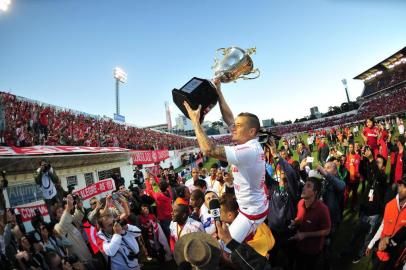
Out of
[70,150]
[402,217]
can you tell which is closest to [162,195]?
[402,217]

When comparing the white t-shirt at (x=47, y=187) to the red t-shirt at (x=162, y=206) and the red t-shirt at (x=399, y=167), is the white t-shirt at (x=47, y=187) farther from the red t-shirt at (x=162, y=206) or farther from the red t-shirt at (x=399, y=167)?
the red t-shirt at (x=399, y=167)

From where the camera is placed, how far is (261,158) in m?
2.75

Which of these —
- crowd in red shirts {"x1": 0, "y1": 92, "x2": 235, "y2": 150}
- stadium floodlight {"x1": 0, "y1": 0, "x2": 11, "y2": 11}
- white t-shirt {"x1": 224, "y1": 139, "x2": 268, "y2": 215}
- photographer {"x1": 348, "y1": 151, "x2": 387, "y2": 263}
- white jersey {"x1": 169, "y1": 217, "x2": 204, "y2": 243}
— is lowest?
photographer {"x1": 348, "y1": 151, "x2": 387, "y2": 263}

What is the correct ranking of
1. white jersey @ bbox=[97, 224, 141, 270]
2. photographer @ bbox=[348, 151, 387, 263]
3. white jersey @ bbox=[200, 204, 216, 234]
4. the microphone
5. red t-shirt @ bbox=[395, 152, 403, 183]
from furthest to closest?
red t-shirt @ bbox=[395, 152, 403, 183]
photographer @ bbox=[348, 151, 387, 263]
white jersey @ bbox=[97, 224, 141, 270]
white jersey @ bbox=[200, 204, 216, 234]
the microphone

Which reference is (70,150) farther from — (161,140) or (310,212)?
(161,140)

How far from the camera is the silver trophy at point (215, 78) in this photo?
2994mm

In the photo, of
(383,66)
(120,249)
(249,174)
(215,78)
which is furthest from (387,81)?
(249,174)

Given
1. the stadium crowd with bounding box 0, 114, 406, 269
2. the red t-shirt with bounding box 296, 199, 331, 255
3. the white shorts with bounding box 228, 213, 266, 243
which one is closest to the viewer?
the white shorts with bounding box 228, 213, 266, 243

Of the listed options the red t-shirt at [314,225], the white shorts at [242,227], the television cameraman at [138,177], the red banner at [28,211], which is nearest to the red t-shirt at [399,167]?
the red t-shirt at [314,225]

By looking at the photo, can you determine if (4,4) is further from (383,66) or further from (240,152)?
(383,66)

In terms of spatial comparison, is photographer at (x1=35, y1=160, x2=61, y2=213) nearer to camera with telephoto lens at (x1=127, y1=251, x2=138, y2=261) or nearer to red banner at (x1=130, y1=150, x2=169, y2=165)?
camera with telephoto lens at (x1=127, y1=251, x2=138, y2=261)

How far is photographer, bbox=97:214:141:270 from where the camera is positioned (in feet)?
13.9

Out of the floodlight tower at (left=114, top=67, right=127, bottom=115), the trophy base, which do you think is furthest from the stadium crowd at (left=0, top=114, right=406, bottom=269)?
the floodlight tower at (left=114, top=67, right=127, bottom=115)

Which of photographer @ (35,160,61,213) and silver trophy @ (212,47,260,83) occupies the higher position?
silver trophy @ (212,47,260,83)
